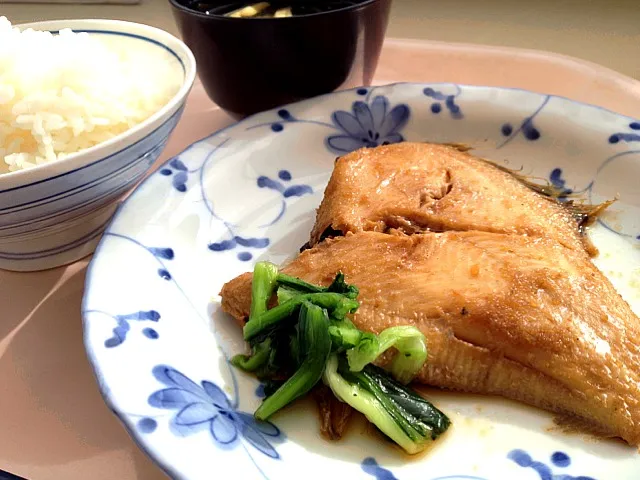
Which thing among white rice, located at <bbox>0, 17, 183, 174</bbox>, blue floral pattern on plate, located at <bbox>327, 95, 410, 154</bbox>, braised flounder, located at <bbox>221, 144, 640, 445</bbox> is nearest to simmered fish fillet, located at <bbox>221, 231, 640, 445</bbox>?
braised flounder, located at <bbox>221, 144, 640, 445</bbox>

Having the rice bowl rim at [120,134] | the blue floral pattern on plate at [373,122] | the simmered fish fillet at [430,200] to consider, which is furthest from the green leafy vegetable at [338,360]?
the blue floral pattern on plate at [373,122]

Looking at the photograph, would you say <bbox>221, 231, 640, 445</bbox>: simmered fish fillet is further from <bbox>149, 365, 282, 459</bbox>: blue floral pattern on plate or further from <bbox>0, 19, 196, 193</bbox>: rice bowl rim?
<bbox>0, 19, 196, 193</bbox>: rice bowl rim

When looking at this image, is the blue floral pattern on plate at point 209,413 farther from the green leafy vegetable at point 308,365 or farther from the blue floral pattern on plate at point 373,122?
the blue floral pattern on plate at point 373,122

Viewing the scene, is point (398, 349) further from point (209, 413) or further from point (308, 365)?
point (209, 413)

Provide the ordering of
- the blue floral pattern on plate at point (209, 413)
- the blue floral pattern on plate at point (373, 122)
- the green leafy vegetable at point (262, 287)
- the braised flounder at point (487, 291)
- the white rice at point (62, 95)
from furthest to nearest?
the blue floral pattern on plate at point (373, 122)
the white rice at point (62, 95)
the green leafy vegetable at point (262, 287)
the braised flounder at point (487, 291)
the blue floral pattern on plate at point (209, 413)

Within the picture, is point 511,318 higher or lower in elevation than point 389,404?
higher

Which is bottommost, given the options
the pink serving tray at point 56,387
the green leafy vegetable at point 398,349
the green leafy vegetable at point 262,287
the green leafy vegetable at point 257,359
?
the pink serving tray at point 56,387

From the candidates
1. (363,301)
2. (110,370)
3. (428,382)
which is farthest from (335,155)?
(110,370)

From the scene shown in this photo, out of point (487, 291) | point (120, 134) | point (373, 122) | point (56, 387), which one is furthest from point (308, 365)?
point (373, 122)
